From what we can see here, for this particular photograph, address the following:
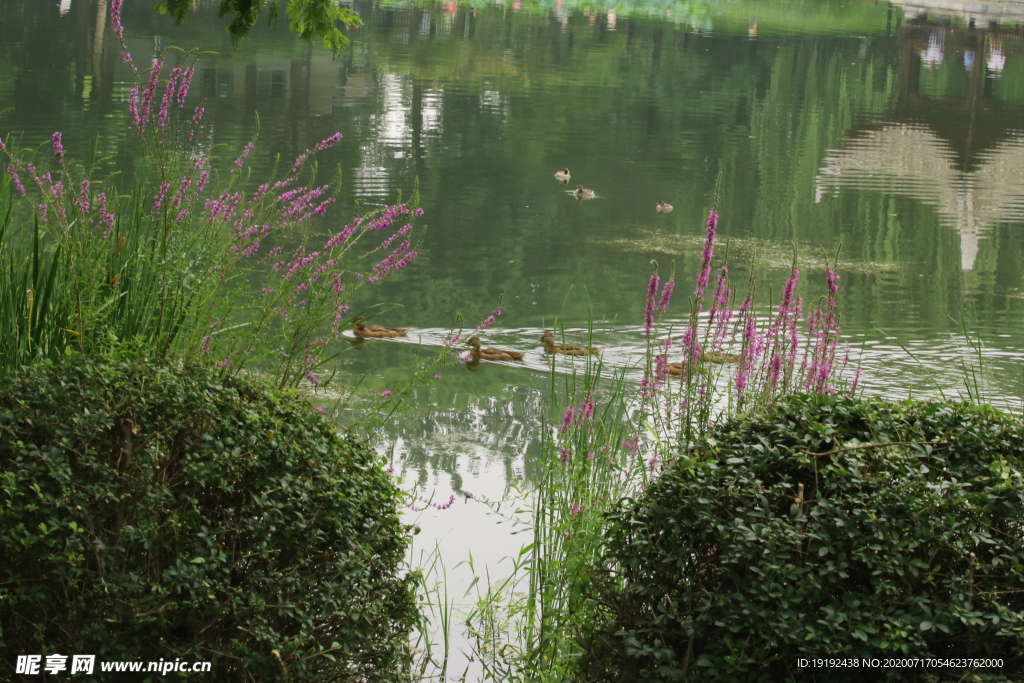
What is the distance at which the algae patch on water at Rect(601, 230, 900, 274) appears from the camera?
1033cm

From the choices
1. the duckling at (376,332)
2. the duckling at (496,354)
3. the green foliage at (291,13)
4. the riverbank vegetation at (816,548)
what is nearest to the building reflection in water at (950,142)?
the duckling at (496,354)

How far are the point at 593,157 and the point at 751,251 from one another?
5.39 metres

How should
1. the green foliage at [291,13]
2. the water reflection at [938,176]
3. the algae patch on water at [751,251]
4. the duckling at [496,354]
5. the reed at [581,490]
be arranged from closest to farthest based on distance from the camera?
the reed at [581,490]
the green foliage at [291,13]
the duckling at [496,354]
the algae patch on water at [751,251]
the water reflection at [938,176]

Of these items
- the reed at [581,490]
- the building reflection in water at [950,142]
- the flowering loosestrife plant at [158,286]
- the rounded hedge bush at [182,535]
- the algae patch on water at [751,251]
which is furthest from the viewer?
the building reflection in water at [950,142]

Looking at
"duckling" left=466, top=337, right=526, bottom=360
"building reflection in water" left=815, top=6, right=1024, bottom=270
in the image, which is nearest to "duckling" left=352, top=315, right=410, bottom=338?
"duckling" left=466, top=337, right=526, bottom=360

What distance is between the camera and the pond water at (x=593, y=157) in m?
6.72

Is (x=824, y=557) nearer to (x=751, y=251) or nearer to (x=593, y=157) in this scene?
(x=751, y=251)

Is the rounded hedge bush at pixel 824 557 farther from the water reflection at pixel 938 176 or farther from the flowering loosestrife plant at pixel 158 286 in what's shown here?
the water reflection at pixel 938 176

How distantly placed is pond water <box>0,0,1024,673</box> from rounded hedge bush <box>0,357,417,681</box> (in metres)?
1.36

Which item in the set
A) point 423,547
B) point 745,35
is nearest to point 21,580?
point 423,547

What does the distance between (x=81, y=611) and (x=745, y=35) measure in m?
30.9

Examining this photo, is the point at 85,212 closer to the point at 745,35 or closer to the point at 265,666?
the point at 265,666

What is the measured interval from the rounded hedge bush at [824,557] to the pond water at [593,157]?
48.9 inches

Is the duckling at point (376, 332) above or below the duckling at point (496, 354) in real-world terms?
above
